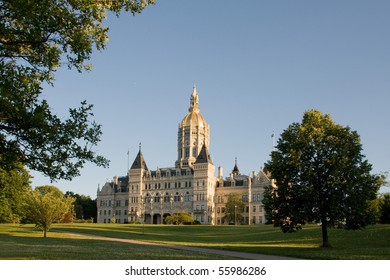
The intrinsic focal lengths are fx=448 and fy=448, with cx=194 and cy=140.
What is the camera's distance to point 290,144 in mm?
35812

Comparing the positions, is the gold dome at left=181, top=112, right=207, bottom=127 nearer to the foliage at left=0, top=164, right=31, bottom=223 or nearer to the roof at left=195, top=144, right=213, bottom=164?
the roof at left=195, top=144, right=213, bottom=164

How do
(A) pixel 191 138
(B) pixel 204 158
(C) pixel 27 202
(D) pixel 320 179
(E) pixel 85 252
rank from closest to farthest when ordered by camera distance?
(E) pixel 85 252 < (D) pixel 320 179 < (C) pixel 27 202 < (B) pixel 204 158 < (A) pixel 191 138

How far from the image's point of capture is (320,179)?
34.2 metres

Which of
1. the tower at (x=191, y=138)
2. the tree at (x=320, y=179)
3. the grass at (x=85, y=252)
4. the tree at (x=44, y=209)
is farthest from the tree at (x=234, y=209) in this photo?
the grass at (x=85, y=252)

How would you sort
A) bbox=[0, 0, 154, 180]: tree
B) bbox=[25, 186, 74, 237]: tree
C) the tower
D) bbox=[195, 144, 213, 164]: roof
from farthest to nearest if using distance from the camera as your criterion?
the tower → bbox=[195, 144, 213, 164]: roof → bbox=[25, 186, 74, 237]: tree → bbox=[0, 0, 154, 180]: tree

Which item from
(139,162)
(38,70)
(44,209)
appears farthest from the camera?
(139,162)

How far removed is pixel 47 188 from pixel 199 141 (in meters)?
48.2

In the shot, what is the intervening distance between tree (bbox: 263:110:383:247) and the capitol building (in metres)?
81.2

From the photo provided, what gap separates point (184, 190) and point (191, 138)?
72.1 feet

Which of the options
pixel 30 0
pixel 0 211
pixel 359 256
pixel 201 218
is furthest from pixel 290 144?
pixel 201 218

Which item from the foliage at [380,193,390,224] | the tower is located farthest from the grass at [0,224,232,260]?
the tower

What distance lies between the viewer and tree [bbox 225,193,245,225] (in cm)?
11175

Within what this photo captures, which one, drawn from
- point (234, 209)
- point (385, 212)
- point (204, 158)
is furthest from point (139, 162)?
point (385, 212)

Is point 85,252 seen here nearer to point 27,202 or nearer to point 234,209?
point 27,202
